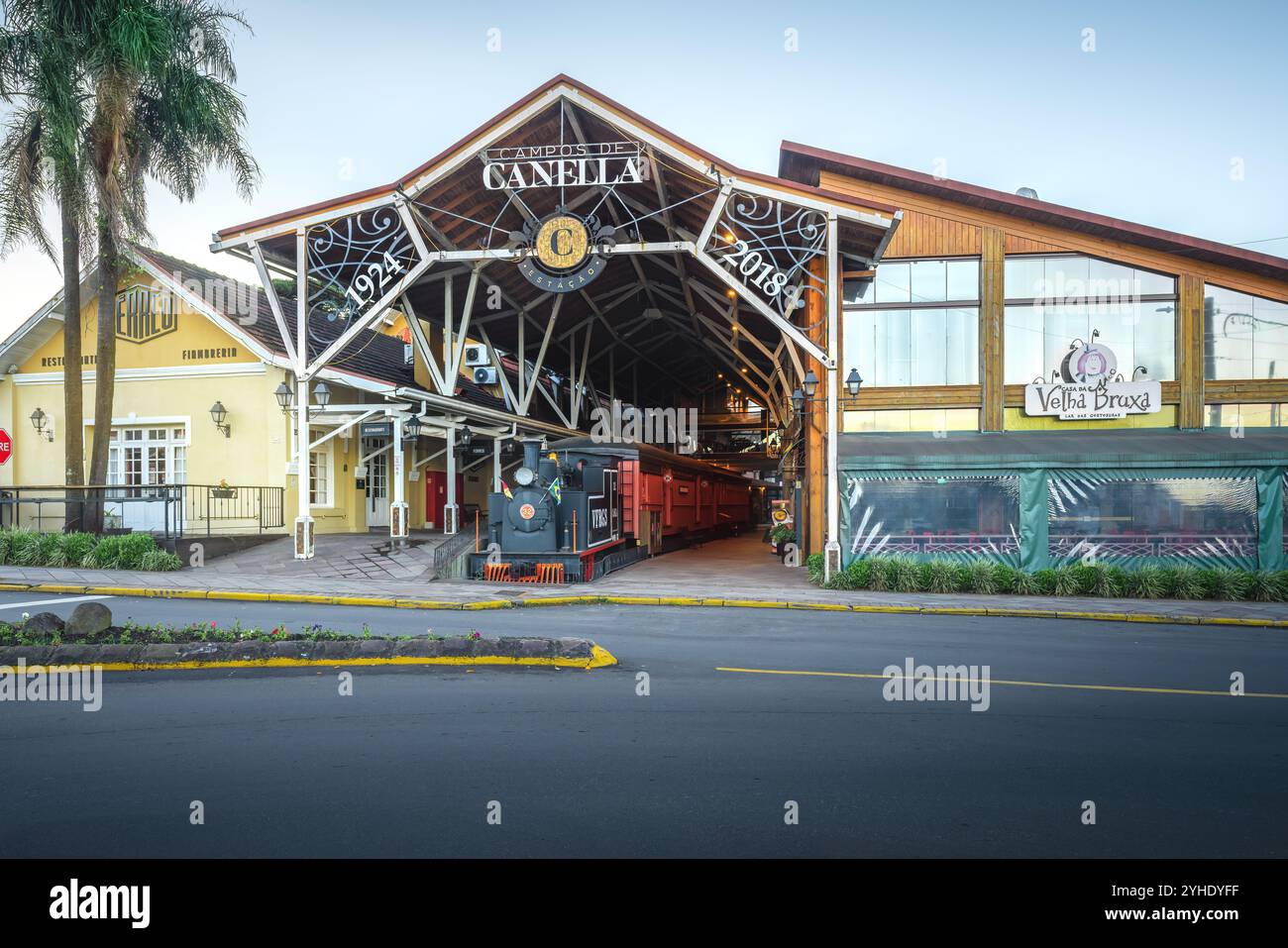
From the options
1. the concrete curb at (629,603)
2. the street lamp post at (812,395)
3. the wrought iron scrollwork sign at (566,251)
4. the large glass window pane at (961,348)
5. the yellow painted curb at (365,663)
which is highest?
the wrought iron scrollwork sign at (566,251)

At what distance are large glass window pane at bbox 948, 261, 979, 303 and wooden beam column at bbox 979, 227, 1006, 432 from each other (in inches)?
6.5

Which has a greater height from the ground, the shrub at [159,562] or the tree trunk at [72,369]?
the tree trunk at [72,369]

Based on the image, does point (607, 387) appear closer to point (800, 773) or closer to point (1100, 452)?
point (1100, 452)


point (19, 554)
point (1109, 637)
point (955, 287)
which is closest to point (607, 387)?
point (955, 287)

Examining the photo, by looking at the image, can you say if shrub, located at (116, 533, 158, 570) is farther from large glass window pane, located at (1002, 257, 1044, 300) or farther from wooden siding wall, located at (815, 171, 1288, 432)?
large glass window pane, located at (1002, 257, 1044, 300)

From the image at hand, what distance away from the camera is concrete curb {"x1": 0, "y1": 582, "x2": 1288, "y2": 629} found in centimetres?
1257

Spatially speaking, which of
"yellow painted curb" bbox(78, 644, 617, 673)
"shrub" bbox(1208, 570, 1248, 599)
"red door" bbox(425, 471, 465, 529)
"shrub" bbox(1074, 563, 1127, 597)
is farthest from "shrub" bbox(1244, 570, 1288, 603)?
"red door" bbox(425, 471, 465, 529)

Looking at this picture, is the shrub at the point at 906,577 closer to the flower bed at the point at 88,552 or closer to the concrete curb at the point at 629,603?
the concrete curb at the point at 629,603

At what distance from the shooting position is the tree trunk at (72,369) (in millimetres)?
18625

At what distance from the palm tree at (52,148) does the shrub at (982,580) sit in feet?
63.9

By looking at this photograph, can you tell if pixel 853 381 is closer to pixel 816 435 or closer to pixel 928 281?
pixel 816 435

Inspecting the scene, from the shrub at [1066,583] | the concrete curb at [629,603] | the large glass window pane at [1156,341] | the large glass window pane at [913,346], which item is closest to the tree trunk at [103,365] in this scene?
the concrete curb at [629,603]

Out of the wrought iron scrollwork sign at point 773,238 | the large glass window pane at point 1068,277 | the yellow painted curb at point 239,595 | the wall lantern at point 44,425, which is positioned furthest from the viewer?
the wall lantern at point 44,425

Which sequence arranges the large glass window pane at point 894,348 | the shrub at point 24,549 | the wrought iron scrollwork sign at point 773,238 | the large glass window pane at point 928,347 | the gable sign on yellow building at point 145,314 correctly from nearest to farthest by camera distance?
1. the wrought iron scrollwork sign at point 773,238
2. the shrub at point 24,549
3. the large glass window pane at point 928,347
4. the large glass window pane at point 894,348
5. the gable sign on yellow building at point 145,314
